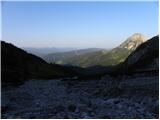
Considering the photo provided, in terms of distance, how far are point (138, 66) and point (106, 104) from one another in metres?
57.8

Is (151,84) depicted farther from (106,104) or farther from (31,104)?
(31,104)

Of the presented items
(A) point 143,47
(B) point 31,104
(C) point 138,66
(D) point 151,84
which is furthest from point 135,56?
(B) point 31,104

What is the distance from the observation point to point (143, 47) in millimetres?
139875

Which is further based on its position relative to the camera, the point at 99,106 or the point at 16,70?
the point at 16,70

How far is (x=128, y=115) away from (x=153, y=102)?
545 centimetres

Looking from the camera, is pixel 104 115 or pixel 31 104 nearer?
pixel 104 115

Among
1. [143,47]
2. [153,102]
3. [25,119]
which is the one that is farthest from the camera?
[143,47]

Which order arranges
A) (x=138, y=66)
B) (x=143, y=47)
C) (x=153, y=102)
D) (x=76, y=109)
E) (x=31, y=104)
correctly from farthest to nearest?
1. (x=143, y=47)
2. (x=138, y=66)
3. (x=31, y=104)
4. (x=153, y=102)
5. (x=76, y=109)

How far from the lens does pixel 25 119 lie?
25750 millimetres

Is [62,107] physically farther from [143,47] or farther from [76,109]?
[143,47]

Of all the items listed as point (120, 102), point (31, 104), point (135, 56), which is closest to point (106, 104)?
point (120, 102)

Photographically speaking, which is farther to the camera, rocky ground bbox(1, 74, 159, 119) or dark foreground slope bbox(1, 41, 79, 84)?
dark foreground slope bbox(1, 41, 79, 84)

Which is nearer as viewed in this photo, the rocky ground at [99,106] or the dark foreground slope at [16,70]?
the rocky ground at [99,106]

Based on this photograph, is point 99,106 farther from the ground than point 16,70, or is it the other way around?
point 16,70
